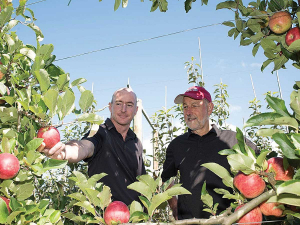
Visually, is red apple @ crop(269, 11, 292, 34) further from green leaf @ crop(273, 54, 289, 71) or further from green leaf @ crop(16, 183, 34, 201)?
green leaf @ crop(16, 183, 34, 201)

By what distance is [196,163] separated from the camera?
1866 millimetres

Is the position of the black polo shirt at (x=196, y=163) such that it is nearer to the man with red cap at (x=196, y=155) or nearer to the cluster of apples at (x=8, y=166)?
the man with red cap at (x=196, y=155)

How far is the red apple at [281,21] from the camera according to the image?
1179mm

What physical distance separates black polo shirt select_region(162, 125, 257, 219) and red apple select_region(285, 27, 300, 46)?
83 cm

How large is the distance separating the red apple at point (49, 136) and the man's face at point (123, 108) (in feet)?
3.21

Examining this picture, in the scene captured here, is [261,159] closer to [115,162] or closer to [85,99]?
[85,99]

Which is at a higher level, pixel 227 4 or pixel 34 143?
pixel 227 4

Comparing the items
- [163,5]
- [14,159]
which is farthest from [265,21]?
[14,159]

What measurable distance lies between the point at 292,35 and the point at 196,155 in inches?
41.1

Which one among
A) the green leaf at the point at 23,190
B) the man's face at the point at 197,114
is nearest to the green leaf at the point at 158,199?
the green leaf at the point at 23,190

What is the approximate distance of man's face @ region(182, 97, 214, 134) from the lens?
2.07 meters

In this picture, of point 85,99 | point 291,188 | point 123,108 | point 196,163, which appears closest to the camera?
point 291,188

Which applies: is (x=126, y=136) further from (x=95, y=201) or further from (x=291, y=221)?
(x=291, y=221)

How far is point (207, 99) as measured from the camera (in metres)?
2.23
